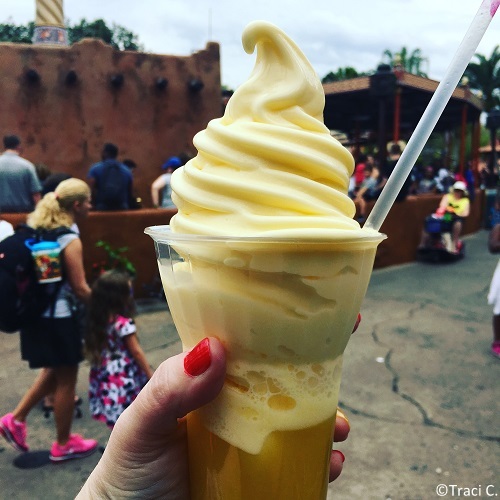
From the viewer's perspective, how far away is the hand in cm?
112

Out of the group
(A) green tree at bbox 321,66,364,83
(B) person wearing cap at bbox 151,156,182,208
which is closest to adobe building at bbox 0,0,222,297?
(B) person wearing cap at bbox 151,156,182,208

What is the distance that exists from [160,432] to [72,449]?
8.23 ft

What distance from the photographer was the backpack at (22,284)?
3084mm

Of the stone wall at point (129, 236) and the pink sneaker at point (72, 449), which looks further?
the stone wall at point (129, 236)

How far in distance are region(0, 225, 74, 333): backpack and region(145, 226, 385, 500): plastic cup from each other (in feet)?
7.33

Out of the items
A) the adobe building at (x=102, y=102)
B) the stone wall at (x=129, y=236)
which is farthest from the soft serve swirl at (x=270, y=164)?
the adobe building at (x=102, y=102)

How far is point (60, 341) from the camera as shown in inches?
135

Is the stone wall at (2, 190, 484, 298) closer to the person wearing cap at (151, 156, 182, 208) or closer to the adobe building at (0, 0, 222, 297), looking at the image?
the person wearing cap at (151, 156, 182, 208)

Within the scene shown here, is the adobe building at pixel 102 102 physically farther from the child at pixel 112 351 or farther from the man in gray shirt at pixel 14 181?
the child at pixel 112 351

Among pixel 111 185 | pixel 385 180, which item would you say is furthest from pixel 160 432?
pixel 385 180

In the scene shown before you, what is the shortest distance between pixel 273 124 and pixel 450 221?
881 cm

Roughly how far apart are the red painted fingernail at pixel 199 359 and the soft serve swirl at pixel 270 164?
249 millimetres

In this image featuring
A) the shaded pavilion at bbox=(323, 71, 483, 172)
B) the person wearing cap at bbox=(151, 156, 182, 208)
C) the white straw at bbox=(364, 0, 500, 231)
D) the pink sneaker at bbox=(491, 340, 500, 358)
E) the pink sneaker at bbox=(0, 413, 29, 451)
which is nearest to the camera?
the white straw at bbox=(364, 0, 500, 231)

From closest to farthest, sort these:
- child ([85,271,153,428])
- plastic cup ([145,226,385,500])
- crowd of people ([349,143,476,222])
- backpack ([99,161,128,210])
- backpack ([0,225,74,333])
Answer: plastic cup ([145,226,385,500]) < backpack ([0,225,74,333]) < child ([85,271,153,428]) < backpack ([99,161,128,210]) < crowd of people ([349,143,476,222])
